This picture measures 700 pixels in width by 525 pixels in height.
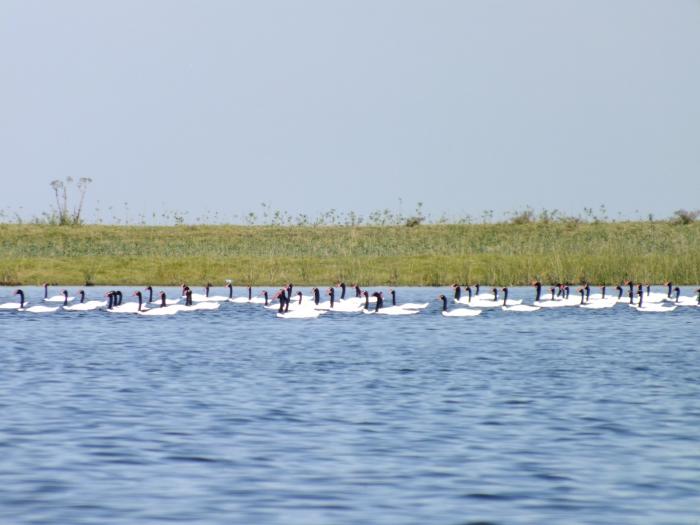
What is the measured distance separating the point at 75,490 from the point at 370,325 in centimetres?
2885

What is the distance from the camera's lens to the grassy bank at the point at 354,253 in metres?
66.7

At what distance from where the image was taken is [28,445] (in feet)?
59.0

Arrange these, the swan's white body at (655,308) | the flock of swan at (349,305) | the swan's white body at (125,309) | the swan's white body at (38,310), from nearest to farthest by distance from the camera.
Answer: the flock of swan at (349,305) < the swan's white body at (38,310) < the swan's white body at (125,309) < the swan's white body at (655,308)

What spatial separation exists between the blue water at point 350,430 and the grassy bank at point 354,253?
28.9 m

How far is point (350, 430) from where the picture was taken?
63.9 ft

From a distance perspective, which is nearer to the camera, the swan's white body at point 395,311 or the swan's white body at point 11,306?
the swan's white body at point 395,311

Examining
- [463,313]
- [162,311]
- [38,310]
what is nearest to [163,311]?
[162,311]

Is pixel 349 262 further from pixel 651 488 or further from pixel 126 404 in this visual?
pixel 651 488

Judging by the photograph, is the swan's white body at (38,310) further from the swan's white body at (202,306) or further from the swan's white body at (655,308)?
the swan's white body at (655,308)

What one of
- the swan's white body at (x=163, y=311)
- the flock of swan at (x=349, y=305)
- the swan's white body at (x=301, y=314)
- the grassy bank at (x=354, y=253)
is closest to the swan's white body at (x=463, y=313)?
the flock of swan at (x=349, y=305)

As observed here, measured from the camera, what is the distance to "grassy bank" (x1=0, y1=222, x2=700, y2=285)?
219 feet

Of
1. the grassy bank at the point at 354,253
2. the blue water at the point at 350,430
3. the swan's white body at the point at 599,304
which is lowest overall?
the blue water at the point at 350,430

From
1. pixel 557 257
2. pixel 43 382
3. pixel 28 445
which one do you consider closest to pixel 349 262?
pixel 557 257

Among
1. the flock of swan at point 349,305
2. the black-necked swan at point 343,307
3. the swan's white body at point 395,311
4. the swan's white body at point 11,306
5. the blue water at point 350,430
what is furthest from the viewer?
the swan's white body at point 11,306
